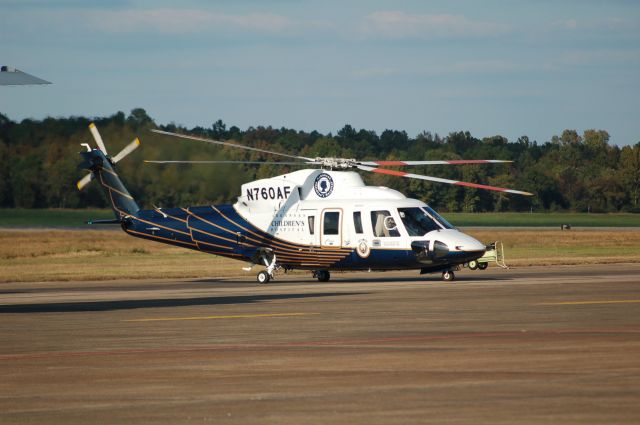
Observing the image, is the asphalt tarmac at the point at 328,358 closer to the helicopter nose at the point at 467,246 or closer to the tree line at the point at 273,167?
the helicopter nose at the point at 467,246

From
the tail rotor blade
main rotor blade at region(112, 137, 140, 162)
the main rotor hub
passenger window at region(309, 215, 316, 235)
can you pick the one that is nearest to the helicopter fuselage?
passenger window at region(309, 215, 316, 235)

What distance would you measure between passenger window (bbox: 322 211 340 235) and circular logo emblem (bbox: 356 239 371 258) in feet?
3.34

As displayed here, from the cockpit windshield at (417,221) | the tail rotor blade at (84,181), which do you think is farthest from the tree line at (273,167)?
the cockpit windshield at (417,221)

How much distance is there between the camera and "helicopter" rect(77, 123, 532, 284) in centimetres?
3831

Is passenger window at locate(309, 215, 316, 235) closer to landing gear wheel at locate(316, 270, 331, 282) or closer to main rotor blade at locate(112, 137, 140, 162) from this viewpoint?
landing gear wheel at locate(316, 270, 331, 282)

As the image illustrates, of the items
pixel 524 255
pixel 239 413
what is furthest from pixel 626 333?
pixel 524 255

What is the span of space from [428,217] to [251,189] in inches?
269

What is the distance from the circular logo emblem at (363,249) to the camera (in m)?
39.0

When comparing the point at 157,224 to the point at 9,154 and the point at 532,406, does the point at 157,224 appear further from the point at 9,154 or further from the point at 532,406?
the point at 532,406

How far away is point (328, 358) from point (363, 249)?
2096 cm

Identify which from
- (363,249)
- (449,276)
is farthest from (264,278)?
(449,276)

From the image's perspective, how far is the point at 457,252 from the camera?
37438 millimetres

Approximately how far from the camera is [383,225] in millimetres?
38906

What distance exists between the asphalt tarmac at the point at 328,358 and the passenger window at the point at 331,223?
614 centimetres
